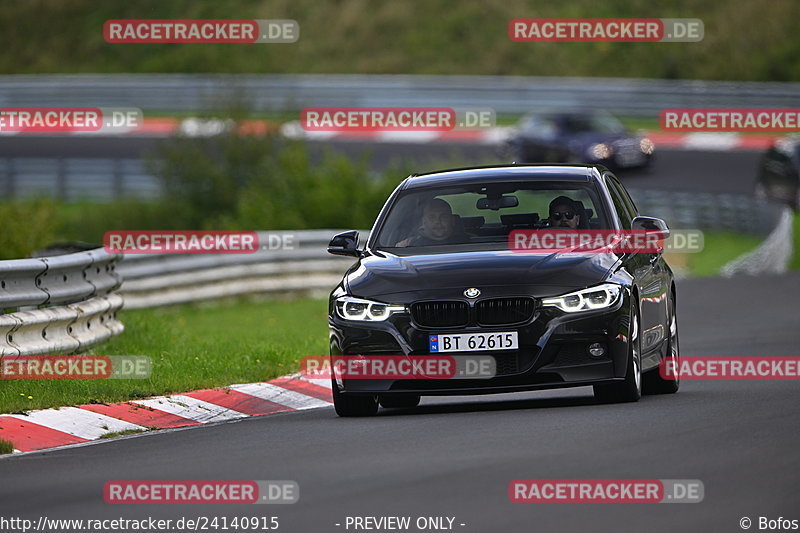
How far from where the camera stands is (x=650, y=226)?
461 inches

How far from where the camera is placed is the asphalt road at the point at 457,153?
3956 centimetres

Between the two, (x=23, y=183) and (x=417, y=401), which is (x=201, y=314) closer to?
(x=417, y=401)

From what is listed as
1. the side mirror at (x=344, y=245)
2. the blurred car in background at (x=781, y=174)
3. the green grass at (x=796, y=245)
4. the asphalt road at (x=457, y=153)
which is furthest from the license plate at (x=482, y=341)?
the asphalt road at (x=457, y=153)

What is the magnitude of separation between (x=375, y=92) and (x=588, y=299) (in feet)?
115

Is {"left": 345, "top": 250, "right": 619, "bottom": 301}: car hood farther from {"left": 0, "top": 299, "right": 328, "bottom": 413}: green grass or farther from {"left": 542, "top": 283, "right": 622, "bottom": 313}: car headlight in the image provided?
{"left": 0, "top": 299, "right": 328, "bottom": 413}: green grass

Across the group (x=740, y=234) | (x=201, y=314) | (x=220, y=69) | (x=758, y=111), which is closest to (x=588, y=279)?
(x=201, y=314)

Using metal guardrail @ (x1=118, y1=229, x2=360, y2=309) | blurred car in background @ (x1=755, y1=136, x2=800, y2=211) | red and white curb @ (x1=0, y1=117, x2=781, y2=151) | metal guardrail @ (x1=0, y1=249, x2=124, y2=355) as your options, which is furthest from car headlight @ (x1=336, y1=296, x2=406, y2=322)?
red and white curb @ (x1=0, y1=117, x2=781, y2=151)

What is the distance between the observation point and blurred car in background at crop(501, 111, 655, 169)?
132 ft

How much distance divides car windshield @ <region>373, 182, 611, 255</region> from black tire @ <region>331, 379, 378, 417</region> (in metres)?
1.00

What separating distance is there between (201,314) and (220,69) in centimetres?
3206

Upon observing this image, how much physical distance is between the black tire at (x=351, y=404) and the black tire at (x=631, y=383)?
4.67ft

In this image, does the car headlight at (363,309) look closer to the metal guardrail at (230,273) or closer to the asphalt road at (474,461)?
the asphalt road at (474,461)

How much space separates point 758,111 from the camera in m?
43.6

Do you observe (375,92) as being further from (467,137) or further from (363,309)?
(363,309)
